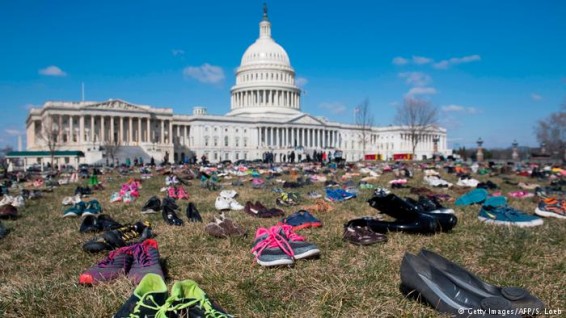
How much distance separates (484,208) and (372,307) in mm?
5726

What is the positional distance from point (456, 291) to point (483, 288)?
28 cm

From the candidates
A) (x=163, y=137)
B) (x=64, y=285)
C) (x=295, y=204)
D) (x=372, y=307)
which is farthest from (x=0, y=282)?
(x=163, y=137)

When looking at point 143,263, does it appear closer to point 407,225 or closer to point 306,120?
point 407,225

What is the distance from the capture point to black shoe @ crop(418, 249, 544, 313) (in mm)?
3262

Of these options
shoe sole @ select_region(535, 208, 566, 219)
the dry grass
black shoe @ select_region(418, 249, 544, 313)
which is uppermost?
black shoe @ select_region(418, 249, 544, 313)

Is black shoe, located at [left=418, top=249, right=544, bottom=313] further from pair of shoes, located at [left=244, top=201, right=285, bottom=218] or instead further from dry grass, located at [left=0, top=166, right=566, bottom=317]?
pair of shoes, located at [left=244, top=201, right=285, bottom=218]

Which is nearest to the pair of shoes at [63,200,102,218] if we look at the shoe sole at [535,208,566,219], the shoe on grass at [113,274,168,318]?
the shoe on grass at [113,274,168,318]

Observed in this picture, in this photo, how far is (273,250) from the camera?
190 inches

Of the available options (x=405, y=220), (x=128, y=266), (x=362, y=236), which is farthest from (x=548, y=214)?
(x=128, y=266)

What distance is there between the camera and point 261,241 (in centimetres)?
511

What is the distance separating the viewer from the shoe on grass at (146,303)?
290 centimetres

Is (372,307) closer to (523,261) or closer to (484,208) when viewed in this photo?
(523,261)

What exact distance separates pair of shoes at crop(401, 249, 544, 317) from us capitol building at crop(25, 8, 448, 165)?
70992mm

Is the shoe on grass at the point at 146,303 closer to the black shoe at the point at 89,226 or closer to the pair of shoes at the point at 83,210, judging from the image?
the black shoe at the point at 89,226
